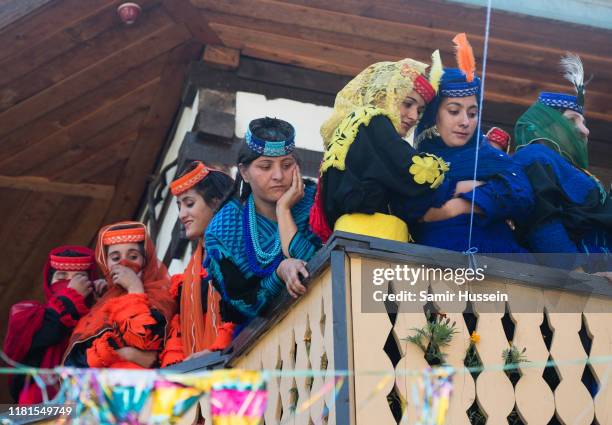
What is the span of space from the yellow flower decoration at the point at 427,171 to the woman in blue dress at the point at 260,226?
60cm

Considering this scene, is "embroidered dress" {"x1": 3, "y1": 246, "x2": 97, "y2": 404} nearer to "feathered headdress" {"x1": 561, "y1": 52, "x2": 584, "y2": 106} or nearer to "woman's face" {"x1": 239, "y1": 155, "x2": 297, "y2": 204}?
"woman's face" {"x1": 239, "y1": 155, "x2": 297, "y2": 204}

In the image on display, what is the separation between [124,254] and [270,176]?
1635 mm

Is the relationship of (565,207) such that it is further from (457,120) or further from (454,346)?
(454,346)

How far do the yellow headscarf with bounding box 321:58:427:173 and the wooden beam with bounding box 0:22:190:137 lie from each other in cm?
344

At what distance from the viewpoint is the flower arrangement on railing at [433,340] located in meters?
4.65

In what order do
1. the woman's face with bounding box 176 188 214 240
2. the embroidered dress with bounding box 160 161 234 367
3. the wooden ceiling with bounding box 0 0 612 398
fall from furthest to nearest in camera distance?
the wooden ceiling with bounding box 0 0 612 398
the woman's face with bounding box 176 188 214 240
the embroidered dress with bounding box 160 161 234 367

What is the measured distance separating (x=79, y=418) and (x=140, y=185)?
5126 millimetres

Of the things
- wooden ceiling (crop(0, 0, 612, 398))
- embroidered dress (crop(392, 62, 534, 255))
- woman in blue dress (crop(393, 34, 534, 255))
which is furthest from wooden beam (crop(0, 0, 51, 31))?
embroidered dress (crop(392, 62, 534, 255))

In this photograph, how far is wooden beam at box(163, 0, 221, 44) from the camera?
8.47 m

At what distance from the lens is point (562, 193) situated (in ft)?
17.7

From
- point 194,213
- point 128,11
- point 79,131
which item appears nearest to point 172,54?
point 128,11

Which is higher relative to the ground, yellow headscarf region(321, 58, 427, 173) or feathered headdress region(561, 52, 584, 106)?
feathered headdress region(561, 52, 584, 106)

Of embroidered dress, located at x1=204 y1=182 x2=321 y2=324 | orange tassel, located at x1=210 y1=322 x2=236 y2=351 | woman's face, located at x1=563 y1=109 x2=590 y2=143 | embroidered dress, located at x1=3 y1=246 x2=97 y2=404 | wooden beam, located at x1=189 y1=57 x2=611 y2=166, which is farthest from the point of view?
wooden beam, located at x1=189 y1=57 x2=611 y2=166

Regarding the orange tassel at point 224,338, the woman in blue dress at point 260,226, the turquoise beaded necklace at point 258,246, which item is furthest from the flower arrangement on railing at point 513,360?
the orange tassel at point 224,338
